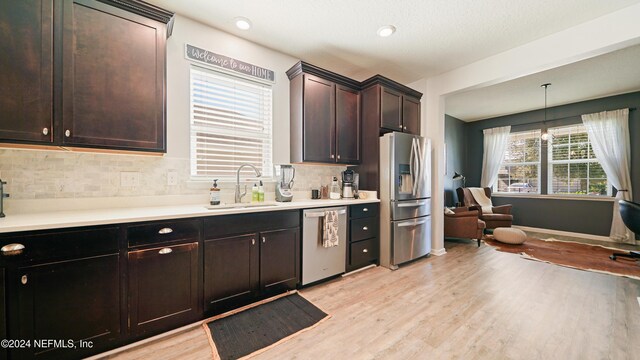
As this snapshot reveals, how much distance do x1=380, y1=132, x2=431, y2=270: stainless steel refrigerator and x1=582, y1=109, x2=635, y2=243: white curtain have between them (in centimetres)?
419

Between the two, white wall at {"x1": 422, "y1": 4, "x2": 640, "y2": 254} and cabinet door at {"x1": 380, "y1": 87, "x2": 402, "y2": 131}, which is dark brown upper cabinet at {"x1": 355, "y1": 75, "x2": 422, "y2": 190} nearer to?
cabinet door at {"x1": 380, "y1": 87, "x2": 402, "y2": 131}

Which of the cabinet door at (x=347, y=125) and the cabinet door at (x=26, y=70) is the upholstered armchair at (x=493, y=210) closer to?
the cabinet door at (x=347, y=125)

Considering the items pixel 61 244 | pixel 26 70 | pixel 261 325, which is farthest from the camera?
pixel 261 325

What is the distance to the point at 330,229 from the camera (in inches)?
102

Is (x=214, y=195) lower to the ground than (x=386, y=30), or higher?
lower

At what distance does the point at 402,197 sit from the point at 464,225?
1961 mm

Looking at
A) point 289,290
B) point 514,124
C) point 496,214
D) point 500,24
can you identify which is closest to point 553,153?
point 514,124

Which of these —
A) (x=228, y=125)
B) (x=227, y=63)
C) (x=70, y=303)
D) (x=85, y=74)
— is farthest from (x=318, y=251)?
(x=85, y=74)

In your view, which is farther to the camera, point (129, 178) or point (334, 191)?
point (334, 191)

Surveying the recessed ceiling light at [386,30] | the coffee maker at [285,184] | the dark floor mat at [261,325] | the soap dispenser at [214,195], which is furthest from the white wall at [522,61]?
the soap dispenser at [214,195]

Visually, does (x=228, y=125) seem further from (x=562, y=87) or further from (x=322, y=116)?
(x=562, y=87)

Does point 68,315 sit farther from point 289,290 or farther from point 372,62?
point 372,62

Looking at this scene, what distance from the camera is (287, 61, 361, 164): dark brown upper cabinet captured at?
287 cm

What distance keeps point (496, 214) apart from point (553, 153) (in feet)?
6.82
